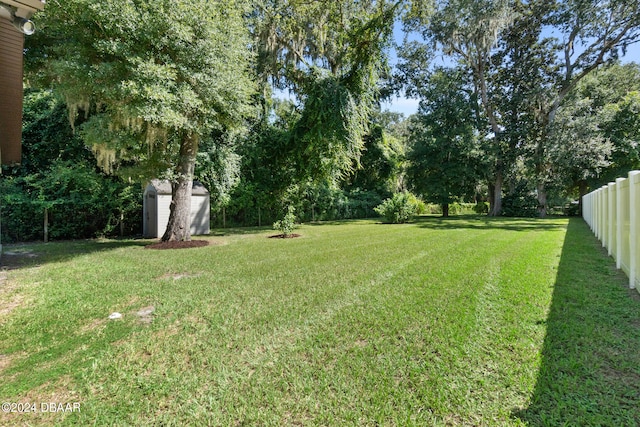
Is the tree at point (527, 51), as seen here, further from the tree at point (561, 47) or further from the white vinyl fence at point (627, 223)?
the white vinyl fence at point (627, 223)

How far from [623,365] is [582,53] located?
994 inches

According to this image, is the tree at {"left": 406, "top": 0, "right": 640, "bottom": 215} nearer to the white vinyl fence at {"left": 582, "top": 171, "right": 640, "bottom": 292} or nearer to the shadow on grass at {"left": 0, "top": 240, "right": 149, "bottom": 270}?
the white vinyl fence at {"left": 582, "top": 171, "right": 640, "bottom": 292}

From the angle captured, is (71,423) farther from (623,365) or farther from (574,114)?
(574,114)

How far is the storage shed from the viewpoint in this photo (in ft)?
36.0

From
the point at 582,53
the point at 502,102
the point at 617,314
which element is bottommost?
the point at 617,314

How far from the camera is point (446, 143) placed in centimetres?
2106

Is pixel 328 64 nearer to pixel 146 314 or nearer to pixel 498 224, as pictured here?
pixel 498 224

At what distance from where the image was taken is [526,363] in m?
2.32

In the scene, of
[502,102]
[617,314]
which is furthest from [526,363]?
[502,102]

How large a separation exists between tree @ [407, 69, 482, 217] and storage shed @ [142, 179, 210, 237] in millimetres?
Result: 15869

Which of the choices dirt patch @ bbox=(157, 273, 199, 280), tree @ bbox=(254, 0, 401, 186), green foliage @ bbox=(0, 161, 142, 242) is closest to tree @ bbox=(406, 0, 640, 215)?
tree @ bbox=(254, 0, 401, 186)

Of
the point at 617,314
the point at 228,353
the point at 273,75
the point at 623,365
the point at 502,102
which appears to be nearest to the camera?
the point at 623,365

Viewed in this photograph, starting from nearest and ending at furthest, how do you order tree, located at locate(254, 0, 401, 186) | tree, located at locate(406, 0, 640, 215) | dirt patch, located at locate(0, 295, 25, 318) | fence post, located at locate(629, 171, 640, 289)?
dirt patch, located at locate(0, 295, 25, 318) → fence post, located at locate(629, 171, 640, 289) → tree, located at locate(254, 0, 401, 186) → tree, located at locate(406, 0, 640, 215)

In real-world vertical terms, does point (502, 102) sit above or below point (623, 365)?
above
